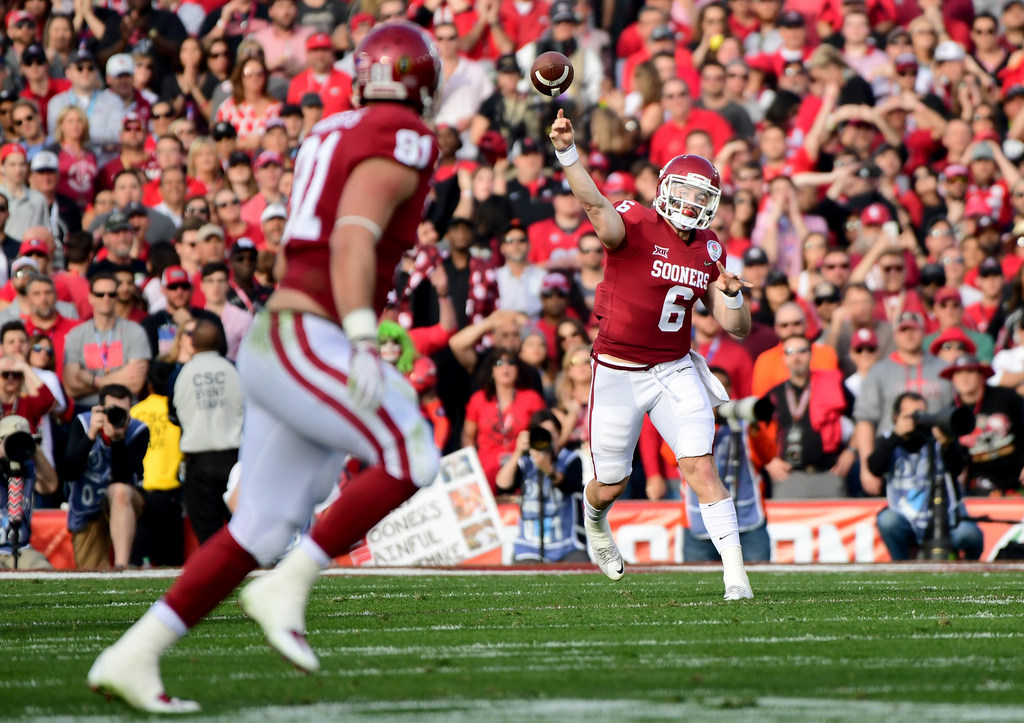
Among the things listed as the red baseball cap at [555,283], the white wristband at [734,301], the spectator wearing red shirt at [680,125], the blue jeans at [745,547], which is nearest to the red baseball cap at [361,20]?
the spectator wearing red shirt at [680,125]

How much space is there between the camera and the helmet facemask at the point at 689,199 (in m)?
8.88

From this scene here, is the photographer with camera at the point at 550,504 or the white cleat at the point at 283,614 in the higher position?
the white cleat at the point at 283,614

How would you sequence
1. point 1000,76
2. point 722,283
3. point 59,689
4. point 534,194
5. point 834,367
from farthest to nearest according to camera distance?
point 1000,76, point 534,194, point 834,367, point 722,283, point 59,689

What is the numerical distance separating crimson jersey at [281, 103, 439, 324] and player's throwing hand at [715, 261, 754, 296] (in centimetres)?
361

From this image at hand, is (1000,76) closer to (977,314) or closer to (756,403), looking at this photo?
(977,314)

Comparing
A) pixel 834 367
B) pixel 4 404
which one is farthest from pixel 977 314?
pixel 4 404

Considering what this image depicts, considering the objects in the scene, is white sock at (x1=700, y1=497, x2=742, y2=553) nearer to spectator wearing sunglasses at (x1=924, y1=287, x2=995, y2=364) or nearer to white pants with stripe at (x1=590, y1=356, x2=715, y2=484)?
white pants with stripe at (x1=590, y1=356, x2=715, y2=484)

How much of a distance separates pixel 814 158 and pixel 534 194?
2896 mm

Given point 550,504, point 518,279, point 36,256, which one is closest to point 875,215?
Answer: point 518,279

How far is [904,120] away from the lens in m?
16.7

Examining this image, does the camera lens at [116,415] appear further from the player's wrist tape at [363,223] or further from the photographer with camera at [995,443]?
the player's wrist tape at [363,223]

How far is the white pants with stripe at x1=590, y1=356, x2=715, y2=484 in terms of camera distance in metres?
8.83

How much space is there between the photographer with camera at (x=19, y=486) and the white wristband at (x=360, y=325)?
7.61m

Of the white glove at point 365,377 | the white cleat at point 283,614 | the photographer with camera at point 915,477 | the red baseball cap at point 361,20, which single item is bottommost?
the photographer with camera at point 915,477
